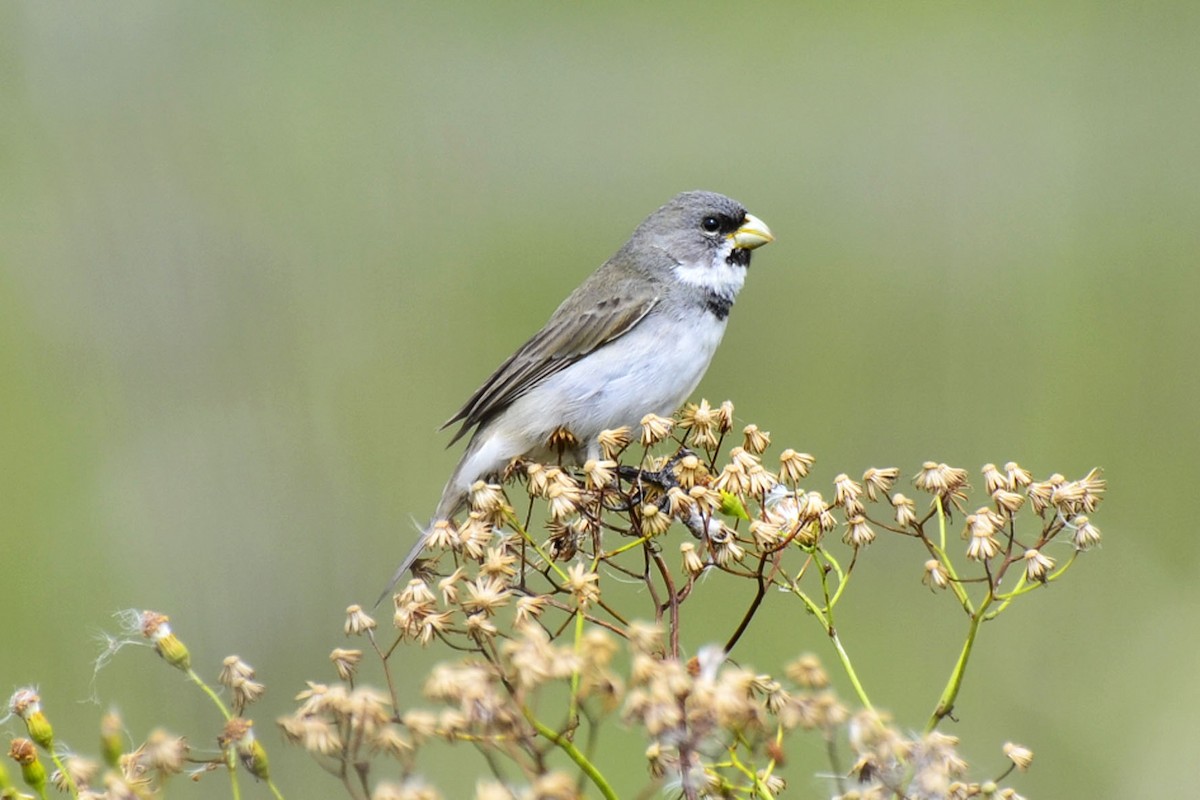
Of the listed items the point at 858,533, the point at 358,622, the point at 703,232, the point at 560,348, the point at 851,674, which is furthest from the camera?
the point at 703,232

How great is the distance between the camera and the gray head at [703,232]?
518 cm

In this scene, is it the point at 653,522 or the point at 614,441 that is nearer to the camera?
the point at 653,522

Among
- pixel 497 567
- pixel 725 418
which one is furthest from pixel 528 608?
pixel 725 418

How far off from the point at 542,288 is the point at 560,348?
4.73 meters

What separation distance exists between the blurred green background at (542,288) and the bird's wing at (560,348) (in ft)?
1.73

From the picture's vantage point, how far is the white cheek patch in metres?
5.09

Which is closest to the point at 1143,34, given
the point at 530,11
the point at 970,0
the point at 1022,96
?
the point at 1022,96

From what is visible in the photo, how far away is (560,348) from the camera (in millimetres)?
4988

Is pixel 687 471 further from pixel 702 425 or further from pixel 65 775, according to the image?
pixel 65 775

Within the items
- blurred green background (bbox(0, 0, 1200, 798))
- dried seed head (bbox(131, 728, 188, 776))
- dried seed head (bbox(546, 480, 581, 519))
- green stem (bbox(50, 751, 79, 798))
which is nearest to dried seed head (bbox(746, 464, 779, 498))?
dried seed head (bbox(546, 480, 581, 519))

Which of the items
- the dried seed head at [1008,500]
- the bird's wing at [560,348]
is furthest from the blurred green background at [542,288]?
the dried seed head at [1008,500]

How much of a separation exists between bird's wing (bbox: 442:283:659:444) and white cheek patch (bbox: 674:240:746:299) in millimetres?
184

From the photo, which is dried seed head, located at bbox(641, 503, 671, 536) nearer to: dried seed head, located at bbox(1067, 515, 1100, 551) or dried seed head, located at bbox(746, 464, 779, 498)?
dried seed head, located at bbox(746, 464, 779, 498)

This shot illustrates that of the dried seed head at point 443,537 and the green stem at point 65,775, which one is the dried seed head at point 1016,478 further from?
the green stem at point 65,775
